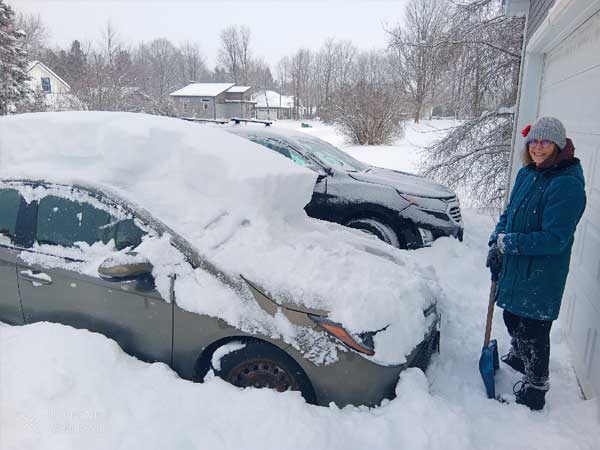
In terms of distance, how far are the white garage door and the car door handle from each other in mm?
3670

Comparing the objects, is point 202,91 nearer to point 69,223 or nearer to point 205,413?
point 69,223

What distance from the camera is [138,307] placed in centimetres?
276

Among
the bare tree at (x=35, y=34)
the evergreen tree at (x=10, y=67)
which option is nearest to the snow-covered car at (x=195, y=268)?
the evergreen tree at (x=10, y=67)

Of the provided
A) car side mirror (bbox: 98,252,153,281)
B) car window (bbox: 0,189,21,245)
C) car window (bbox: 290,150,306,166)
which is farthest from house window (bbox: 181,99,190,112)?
car side mirror (bbox: 98,252,153,281)

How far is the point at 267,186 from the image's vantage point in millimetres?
3285

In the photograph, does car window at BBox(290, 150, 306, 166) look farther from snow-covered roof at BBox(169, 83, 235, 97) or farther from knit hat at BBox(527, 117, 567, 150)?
snow-covered roof at BBox(169, 83, 235, 97)

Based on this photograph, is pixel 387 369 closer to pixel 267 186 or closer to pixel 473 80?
pixel 267 186

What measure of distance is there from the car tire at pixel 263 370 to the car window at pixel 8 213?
1.78 metres

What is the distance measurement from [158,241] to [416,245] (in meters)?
3.68

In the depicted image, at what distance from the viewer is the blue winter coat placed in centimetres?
254

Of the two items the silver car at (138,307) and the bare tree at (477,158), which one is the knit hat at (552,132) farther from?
the bare tree at (477,158)

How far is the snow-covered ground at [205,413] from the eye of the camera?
2.30m

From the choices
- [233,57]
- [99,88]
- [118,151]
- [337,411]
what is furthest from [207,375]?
[233,57]

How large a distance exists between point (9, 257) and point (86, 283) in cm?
69
